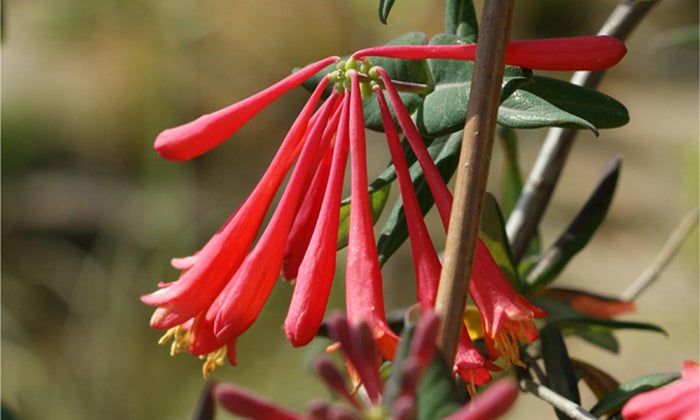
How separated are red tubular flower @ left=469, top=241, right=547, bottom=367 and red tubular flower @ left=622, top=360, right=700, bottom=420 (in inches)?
5.0

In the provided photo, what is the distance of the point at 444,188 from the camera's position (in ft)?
1.49

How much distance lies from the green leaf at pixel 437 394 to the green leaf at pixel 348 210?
269 mm

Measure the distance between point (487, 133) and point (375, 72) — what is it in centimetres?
19

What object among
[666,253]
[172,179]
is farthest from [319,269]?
[172,179]

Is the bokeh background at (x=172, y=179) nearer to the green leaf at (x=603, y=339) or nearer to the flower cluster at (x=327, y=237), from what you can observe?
the green leaf at (x=603, y=339)

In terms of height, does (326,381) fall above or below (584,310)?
above

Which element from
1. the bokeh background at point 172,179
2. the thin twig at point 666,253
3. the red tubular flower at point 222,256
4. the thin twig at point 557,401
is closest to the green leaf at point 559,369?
the thin twig at point 557,401

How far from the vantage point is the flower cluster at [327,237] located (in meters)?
0.44

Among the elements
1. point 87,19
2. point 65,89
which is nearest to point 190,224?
point 87,19

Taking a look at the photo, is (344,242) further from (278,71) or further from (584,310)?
(278,71)

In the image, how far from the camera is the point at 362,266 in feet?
1.50

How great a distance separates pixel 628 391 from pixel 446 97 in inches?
8.1

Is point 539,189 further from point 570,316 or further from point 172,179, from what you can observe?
point 172,179

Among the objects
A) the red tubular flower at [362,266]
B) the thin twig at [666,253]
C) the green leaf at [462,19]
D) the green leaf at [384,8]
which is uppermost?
the green leaf at [384,8]
